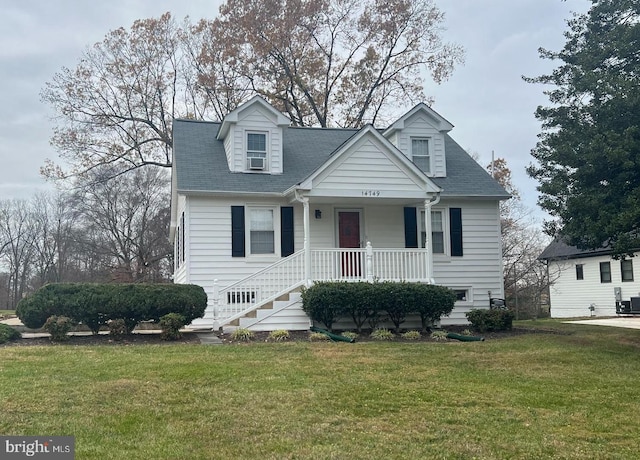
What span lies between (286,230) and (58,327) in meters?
6.52

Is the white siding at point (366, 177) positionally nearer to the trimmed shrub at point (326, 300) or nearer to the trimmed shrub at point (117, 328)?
the trimmed shrub at point (326, 300)

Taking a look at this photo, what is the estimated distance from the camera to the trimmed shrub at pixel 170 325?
12.7 m

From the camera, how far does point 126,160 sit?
28.8m

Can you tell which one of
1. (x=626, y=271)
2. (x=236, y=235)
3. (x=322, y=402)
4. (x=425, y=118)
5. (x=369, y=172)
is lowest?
(x=322, y=402)

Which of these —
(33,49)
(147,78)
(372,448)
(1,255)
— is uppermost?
(147,78)

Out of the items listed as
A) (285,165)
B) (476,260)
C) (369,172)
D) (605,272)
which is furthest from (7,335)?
(605,272)

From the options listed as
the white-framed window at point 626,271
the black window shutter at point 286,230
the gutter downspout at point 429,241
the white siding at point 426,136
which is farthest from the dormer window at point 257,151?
the white-framed window at point 626,271

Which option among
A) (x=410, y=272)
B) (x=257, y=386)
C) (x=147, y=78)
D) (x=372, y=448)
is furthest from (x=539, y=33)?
(x=147, y=78)

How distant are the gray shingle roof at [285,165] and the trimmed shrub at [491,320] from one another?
383cm

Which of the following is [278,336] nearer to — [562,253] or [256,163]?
[256,163]

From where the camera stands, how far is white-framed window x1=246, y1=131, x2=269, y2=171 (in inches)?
678

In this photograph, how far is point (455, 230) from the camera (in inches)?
693

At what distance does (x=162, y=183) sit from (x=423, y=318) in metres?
25.5

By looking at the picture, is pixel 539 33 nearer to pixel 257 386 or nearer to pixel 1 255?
pixel 257 386
